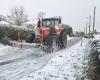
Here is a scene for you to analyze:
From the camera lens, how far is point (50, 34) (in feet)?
79.7

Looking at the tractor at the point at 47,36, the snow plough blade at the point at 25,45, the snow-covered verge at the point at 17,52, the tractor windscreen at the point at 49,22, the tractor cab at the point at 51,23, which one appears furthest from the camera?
the tractor windscreen at the point at 49,22

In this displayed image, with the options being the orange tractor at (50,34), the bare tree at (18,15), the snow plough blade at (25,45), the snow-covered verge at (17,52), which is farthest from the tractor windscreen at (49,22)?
the bare tree at (18,15)

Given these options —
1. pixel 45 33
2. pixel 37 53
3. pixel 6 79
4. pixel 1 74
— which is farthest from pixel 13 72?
pixel 45 33

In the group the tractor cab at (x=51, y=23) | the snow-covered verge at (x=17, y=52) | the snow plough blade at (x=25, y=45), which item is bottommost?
the snow-covered verge at (x=17, y=52)

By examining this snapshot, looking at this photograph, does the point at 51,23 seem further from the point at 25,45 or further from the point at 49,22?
the point at 25,45

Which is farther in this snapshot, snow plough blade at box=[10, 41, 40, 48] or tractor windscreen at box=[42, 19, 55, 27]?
tractor windscreen at box=[42, 19, 55, 27]

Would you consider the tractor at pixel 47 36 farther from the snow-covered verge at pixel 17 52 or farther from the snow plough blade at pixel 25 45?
the snow-covered verge at pixel 17 52

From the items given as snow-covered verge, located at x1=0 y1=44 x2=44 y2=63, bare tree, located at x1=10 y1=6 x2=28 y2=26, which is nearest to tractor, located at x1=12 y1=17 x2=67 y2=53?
snow-covered verge, located at x1=0 y1=44 x2=44 y2=63

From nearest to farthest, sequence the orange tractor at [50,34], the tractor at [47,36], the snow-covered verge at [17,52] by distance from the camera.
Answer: the snow-covered verge at [17,52]
the tractor at [47,36]
the orange tractor at [50,34]

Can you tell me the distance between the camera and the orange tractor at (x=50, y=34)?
23000 millimetres

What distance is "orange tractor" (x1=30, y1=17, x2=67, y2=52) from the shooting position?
23.0 metres

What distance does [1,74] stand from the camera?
494 inches

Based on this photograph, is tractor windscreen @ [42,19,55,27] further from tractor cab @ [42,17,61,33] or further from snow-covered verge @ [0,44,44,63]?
snow-covered verge @ [0,44,44,63]

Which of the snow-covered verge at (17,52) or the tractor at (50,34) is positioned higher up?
A: the tractor at (50,34)
